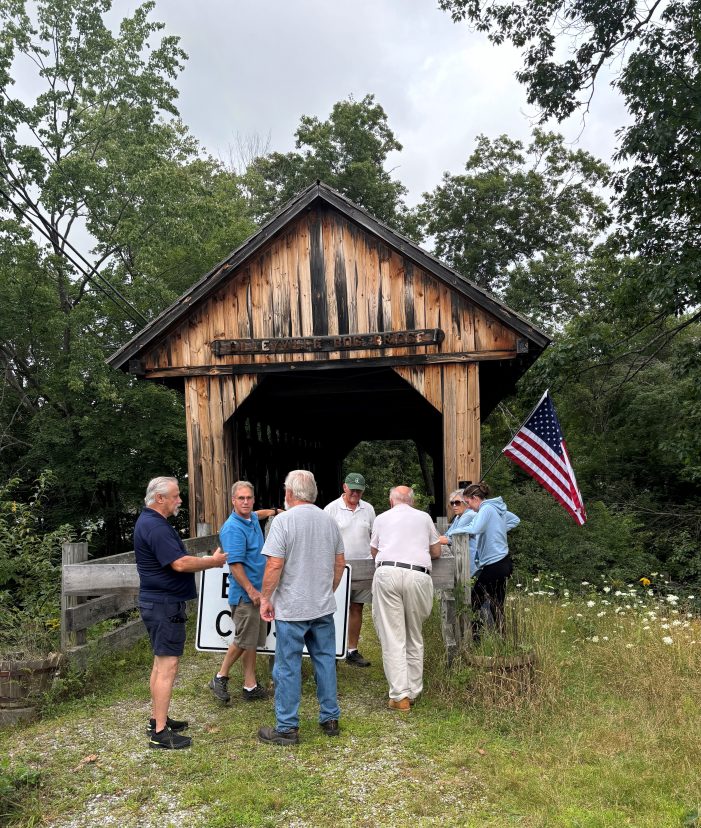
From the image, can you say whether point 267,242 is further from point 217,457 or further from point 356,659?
point 356,659

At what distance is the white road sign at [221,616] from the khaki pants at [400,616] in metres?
0.50

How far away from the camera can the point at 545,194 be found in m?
31.6

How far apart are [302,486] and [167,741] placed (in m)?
1.94

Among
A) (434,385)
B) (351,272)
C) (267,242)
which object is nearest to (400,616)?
(434,385)

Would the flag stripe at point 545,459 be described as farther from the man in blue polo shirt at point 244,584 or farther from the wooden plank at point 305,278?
the man in blue polo shirt at point 244,584

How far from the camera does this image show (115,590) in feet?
22.3

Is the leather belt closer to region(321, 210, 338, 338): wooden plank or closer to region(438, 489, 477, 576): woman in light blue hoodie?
region(438, 489, 477, 576): woman in light blue hoodie

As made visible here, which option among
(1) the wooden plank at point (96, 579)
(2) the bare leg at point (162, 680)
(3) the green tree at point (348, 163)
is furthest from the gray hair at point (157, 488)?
(3) the green tree at point (348, 163)

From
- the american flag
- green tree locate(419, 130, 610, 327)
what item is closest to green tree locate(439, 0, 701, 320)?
the american flag

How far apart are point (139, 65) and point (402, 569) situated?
1998cm

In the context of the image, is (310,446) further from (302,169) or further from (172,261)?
(302,169)

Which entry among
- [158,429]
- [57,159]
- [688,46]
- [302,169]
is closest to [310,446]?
[158,429]

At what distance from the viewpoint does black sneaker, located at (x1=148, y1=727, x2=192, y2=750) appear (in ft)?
16.1

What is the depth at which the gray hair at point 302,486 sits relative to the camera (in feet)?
16.5
